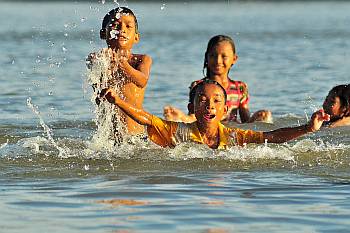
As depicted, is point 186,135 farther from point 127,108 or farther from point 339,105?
point 339,105

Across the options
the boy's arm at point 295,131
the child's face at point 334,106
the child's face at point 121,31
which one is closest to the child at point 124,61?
the child's face at point 121,31

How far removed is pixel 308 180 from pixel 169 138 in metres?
1.37

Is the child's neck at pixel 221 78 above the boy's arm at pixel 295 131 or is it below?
above

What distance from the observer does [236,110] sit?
41.5ft

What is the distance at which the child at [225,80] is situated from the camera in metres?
11.7

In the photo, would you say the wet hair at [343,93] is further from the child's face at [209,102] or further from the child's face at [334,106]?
the child's face at [209,102]

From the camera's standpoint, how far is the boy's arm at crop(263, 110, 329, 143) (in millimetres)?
8352

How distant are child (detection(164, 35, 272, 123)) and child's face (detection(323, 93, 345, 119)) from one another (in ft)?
2.41

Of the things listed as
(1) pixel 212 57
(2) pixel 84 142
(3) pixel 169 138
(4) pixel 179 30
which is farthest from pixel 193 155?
(4) pixel 179 30

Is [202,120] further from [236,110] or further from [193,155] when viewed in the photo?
[236,110]

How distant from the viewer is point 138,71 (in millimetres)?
10000

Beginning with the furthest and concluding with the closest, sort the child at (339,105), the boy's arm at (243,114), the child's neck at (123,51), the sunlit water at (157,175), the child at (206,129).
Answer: the boy's arm at (243,114) < the child at (339,105) < the child's neck at (123,51) < the child at (206,129) < the sunlit water at (157,175)

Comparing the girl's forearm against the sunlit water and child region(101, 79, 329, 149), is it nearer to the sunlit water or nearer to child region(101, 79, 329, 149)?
child region(101, 79, 329, 149)

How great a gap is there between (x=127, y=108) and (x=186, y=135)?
81 centimetres
